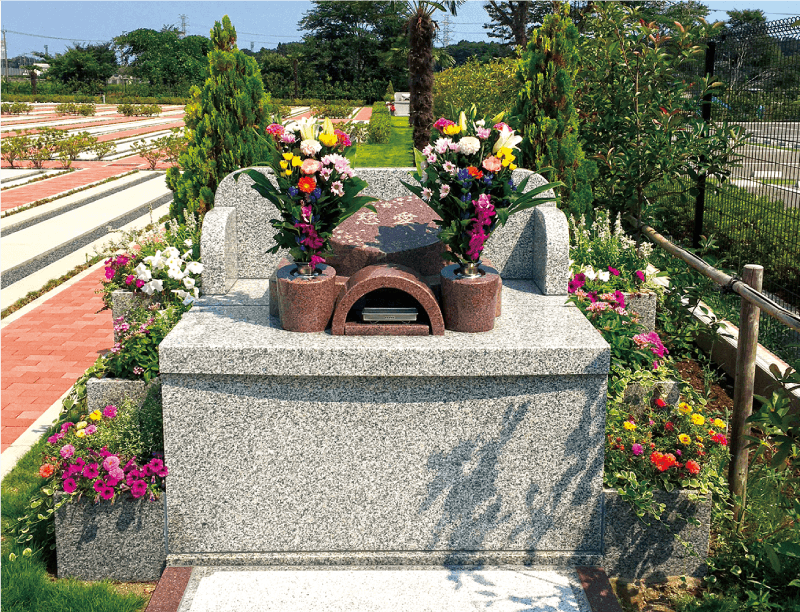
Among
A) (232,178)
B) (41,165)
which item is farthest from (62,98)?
(232,178)

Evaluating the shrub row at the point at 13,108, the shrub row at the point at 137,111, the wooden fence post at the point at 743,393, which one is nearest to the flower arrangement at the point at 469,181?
the wooden fence post at the point at 743,393

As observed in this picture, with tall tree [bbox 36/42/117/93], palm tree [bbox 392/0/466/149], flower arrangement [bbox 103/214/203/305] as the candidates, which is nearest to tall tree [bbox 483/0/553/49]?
palm tree [bbox 392/0/466/149]

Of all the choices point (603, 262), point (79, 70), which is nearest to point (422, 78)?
point (603, 262)

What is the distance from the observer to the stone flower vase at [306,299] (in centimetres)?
334

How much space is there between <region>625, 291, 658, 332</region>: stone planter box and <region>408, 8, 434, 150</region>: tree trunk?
1316 centimetres

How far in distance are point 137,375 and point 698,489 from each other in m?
2.93

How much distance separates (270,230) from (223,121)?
1945mm

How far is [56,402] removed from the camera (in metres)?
5.00

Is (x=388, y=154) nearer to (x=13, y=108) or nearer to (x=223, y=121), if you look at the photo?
(x=223, y=121)

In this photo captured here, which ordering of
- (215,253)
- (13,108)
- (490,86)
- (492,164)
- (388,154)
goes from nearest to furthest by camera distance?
(492,164) → (215,253) → (490,86) → (388,154) → (13,108)

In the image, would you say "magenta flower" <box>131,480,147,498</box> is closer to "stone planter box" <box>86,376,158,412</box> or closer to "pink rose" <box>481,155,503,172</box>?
"stone planter box" <box>86,376,158,412</box>

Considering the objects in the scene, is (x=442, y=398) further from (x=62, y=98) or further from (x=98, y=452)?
(x=62, y=98)

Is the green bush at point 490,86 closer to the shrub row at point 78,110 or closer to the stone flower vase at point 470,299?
the stone flower vase at point 470,299

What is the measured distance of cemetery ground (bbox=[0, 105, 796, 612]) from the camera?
3.14 meters
